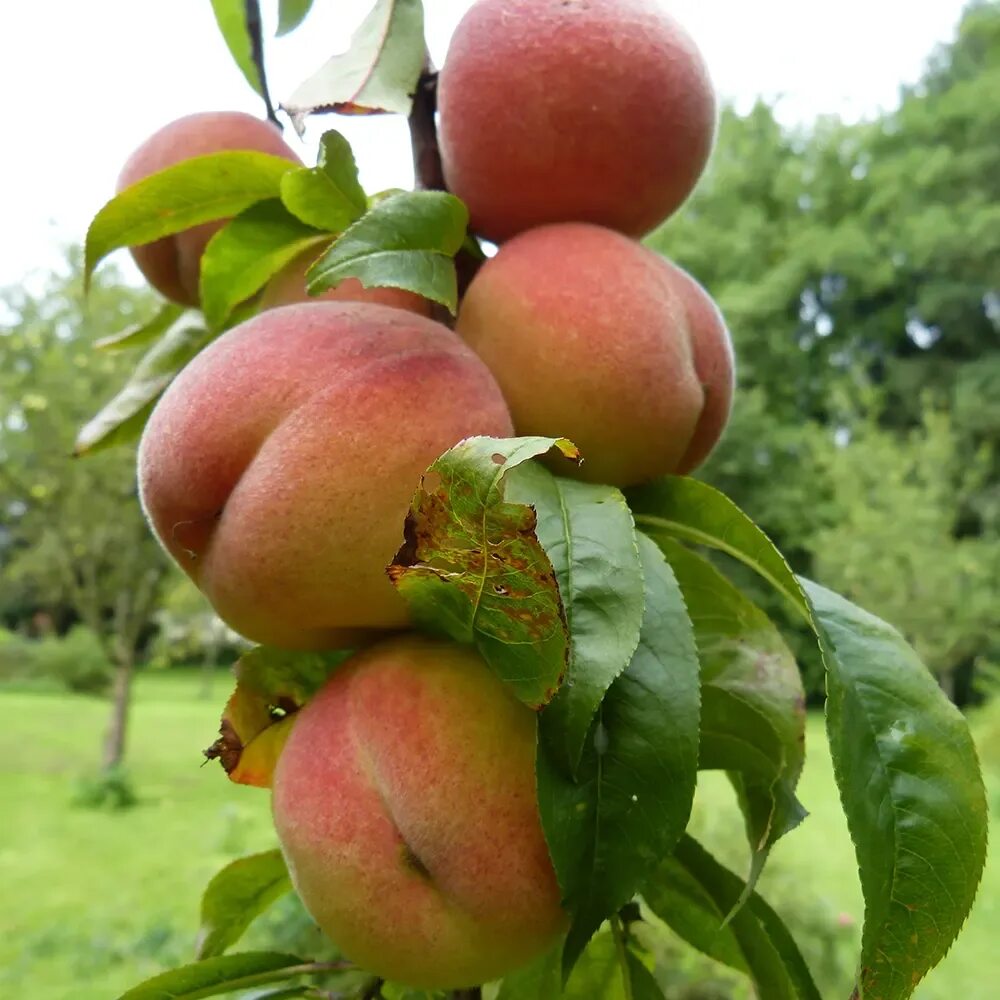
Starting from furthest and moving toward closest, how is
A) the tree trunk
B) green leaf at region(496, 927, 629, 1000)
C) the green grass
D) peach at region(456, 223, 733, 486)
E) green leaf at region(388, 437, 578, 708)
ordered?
the tree trunk < the green grass < green leaf at region(496, 927, 629, 1000) < peach at region(456, 223, 733, 486) < green leaf at region(388, 437, 578, 708)

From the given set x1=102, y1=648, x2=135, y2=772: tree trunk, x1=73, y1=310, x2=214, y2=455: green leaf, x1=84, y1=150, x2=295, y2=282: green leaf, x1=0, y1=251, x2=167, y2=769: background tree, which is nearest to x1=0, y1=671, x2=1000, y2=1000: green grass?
x1=102, y1=648, x2=135, y2=772: tree trunk

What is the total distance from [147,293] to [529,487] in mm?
6316

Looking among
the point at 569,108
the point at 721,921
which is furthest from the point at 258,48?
the point at 721,921

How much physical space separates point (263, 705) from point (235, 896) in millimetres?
175

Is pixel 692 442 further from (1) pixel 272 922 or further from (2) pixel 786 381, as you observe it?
(2) pixel 786 381

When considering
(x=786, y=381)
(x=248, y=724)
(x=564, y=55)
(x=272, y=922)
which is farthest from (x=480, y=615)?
(x=786, y=381)

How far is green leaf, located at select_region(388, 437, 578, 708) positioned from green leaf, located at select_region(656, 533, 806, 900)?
169 millimetres

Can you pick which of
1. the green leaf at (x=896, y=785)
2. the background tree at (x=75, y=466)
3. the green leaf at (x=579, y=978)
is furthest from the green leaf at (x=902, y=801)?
the background tree at (x=75, y=466)

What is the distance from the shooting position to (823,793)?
618 cm

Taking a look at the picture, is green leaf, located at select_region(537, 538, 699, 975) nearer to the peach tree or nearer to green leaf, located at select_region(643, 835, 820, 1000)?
the peach tree

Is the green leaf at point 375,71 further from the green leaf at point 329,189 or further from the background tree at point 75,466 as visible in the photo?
the background tree at point 75,466

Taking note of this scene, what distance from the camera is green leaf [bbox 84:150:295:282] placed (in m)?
0.55

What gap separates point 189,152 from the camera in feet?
2.01

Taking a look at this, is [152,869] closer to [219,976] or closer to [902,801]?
[219,976]
